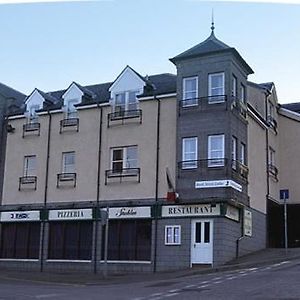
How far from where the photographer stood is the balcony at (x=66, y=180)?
31.4m

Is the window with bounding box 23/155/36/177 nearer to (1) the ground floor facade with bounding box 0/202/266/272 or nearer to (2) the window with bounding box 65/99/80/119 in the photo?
(1) the ground floor facade with bounding box 0/202/266/272

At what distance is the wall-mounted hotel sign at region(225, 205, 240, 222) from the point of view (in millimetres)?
27234

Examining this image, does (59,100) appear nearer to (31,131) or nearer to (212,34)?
(31,131)

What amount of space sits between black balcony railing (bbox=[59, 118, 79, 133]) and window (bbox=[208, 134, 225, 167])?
8.02 meters

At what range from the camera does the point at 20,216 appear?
3247 cm

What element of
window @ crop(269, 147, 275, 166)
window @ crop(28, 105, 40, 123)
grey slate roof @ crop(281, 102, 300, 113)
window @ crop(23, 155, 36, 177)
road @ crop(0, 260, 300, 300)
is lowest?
road @ crop(0, 260, 300, 300)

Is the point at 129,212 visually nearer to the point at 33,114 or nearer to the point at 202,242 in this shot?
the point at 202,242

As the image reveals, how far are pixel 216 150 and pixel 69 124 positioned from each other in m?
8.92

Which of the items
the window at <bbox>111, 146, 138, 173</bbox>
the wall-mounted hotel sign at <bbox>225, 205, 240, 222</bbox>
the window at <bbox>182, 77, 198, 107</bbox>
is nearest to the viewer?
the wall-mounted hotel sign at <bbox>225, 205, 240, 222</bbox>

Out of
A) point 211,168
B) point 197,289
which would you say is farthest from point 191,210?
point 197,289

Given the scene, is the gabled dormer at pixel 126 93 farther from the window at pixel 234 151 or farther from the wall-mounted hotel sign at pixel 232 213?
the wall-mounted hotel sign at pixel 232 213

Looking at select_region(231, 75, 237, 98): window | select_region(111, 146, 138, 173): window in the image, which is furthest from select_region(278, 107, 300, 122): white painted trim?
select_region(111, 146, 138, 173): window

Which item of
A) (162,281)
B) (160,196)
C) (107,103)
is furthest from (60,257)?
(162,281)

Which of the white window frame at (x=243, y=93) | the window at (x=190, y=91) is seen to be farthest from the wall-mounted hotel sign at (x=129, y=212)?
the white window frame at (x=243, y=93)
